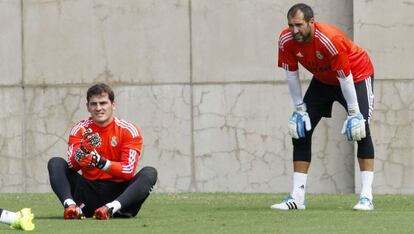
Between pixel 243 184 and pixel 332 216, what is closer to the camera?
pixel 332 216

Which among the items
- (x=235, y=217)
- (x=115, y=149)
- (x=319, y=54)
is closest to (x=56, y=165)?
(x=115, y=149)

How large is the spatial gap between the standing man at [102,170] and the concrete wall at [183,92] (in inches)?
190

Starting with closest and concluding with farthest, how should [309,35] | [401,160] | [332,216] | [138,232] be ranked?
1. [138,232]
2. [332,216]
3. [309,35]
4. [401,160]

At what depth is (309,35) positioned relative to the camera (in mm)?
9328

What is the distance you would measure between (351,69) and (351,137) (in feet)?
1.63

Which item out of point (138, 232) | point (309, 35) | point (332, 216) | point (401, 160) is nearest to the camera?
point (138, 232)

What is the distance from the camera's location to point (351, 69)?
965 centimetres

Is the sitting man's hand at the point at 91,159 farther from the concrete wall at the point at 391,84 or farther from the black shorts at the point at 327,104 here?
the concrete wall at the point at 391,84

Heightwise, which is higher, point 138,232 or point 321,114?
point 321,114

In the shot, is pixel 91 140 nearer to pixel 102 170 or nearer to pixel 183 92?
pixel 102 170

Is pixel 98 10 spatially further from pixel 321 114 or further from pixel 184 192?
pixel 321 114

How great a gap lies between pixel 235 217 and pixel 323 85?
1.47 m

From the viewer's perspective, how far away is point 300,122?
9.71 m

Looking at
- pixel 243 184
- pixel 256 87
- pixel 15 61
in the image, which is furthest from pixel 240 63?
pixel 15 61
